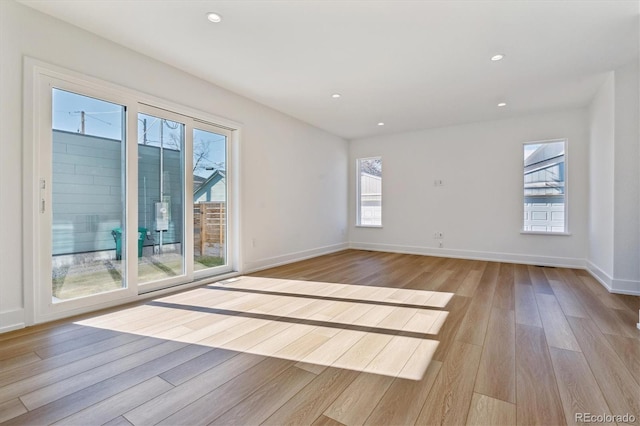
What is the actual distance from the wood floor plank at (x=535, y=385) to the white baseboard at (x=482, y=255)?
359 cm

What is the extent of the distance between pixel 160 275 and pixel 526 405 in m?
3.60

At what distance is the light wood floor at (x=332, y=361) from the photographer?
139 cm

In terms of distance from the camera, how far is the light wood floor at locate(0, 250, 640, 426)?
1.39 meters

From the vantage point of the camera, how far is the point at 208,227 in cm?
402

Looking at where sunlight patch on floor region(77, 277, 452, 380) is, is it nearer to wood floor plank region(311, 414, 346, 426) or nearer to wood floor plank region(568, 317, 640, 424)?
wood floor plank region(311, 414, 346, 426)

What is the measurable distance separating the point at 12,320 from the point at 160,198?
64.8 inches

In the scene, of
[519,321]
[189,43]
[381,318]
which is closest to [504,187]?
[519,321]

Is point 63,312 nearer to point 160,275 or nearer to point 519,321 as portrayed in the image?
point 160,275

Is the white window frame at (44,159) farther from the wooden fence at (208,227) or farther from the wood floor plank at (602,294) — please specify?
the wood floor plank at (602,294)

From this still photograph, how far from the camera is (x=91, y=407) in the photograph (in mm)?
1410

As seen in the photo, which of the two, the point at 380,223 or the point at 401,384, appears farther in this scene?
the point at 380,223

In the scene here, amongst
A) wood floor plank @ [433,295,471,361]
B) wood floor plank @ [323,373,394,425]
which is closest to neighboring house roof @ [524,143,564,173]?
wood floor plank @ [433,295,471,361]

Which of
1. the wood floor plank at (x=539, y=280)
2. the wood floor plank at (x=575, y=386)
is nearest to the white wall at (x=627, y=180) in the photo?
the wood floor plank at (x=539, y=280)

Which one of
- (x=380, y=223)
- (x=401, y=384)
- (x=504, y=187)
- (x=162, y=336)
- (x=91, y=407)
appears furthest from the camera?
(x=380, y=223)
